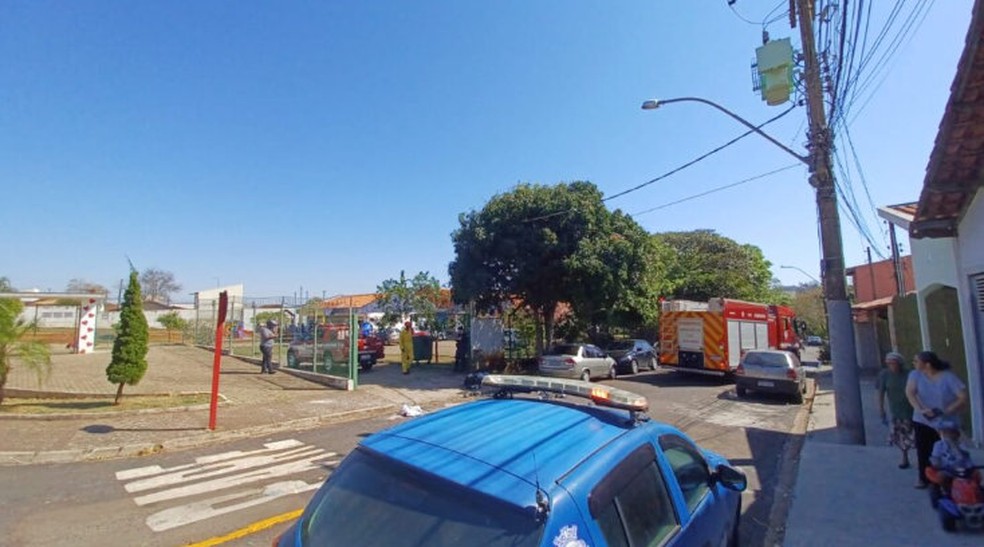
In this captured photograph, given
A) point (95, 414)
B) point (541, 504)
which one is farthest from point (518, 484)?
point (95, 414)

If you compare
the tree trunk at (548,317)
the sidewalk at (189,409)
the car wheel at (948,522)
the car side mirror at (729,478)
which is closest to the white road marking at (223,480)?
the sidewalk at (189,409)

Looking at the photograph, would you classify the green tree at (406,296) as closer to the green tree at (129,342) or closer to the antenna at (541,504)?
the green tree at (129,342)

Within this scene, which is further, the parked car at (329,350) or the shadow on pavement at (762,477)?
the parked car at (329,350)

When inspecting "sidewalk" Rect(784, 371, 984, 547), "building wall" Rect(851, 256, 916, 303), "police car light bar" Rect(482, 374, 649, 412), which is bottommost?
"sidewalk" Rect(784, 371, 984, 547)

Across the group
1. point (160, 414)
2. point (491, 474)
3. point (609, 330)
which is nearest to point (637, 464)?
point (491, 474)

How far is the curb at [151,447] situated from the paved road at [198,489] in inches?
13.8

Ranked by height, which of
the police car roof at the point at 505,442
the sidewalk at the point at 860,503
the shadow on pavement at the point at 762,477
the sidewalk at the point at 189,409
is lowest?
the shadow on pavement at the point at 762,477

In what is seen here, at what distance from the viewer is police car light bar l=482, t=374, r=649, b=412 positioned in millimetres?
3051

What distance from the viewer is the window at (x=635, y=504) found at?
210cm

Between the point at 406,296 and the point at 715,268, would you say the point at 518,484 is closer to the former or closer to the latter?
the point at 406,296

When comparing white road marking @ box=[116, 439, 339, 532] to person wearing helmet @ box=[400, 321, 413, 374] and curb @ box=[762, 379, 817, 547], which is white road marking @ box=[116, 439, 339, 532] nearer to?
curb @ box=[762, 379, 817, 547]

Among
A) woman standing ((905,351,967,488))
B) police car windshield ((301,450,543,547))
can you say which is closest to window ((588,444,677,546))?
police car windshield ((301,450,543,547))

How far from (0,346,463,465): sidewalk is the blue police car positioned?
7.73m

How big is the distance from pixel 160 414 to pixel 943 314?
15.0 metres
